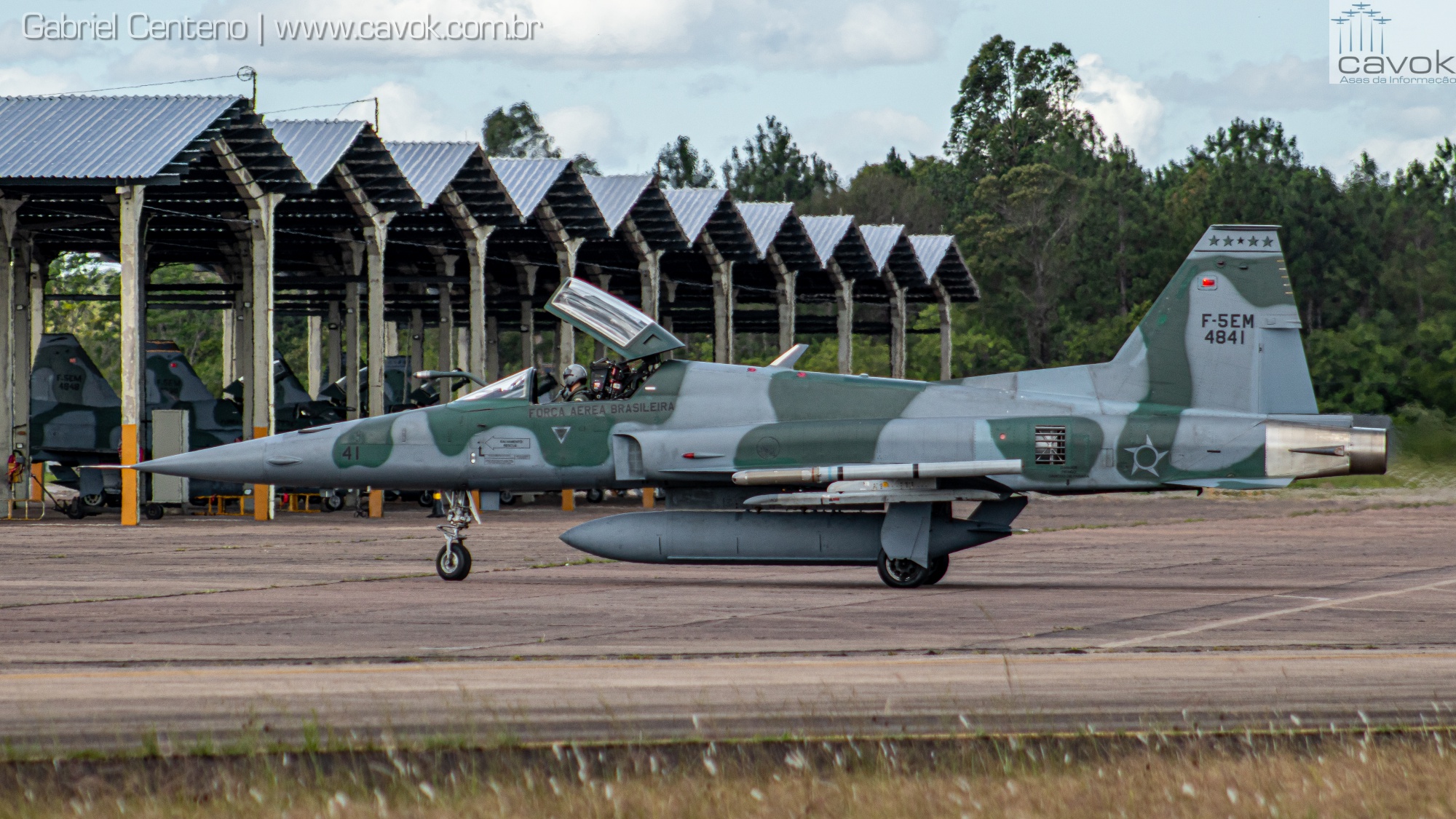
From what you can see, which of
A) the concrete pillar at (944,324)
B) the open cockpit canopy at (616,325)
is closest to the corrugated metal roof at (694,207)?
the concrete pillar at (944,324)

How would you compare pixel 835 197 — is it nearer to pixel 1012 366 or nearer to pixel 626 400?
pixel 1012 366

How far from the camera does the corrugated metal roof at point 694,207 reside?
145ft

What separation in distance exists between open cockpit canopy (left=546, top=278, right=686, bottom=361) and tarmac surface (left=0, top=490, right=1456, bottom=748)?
273 cm

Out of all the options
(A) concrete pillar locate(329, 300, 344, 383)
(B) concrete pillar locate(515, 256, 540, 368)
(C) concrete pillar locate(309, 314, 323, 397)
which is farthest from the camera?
(C) concrete pillar locate(309, 314, 323, 397)

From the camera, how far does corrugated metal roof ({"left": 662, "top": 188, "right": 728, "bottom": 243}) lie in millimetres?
44312

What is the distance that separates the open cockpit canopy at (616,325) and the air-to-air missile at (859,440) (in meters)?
0.03

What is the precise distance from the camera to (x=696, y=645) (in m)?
11.1

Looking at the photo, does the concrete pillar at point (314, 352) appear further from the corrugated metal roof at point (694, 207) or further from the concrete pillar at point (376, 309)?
the concrete pillar at point (376, 309)

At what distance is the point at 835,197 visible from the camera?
4791 inches

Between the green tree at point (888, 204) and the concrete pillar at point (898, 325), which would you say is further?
the green tree at point (888, 204)

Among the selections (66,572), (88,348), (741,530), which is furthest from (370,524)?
(88,348)

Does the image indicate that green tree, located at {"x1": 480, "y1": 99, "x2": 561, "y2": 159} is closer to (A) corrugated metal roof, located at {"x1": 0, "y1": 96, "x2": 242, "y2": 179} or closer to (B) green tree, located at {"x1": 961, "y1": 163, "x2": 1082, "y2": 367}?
(B) green tree, located at {"x1": 961, "y1": 163, "x2": 1082, "y2": 367}

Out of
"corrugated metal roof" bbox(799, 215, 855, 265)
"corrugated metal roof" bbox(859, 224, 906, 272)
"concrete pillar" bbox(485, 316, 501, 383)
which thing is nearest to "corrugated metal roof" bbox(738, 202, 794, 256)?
"corrugated metal roof" bbox(799, 215, 855, 265)

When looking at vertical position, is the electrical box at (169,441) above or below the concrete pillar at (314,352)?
below
